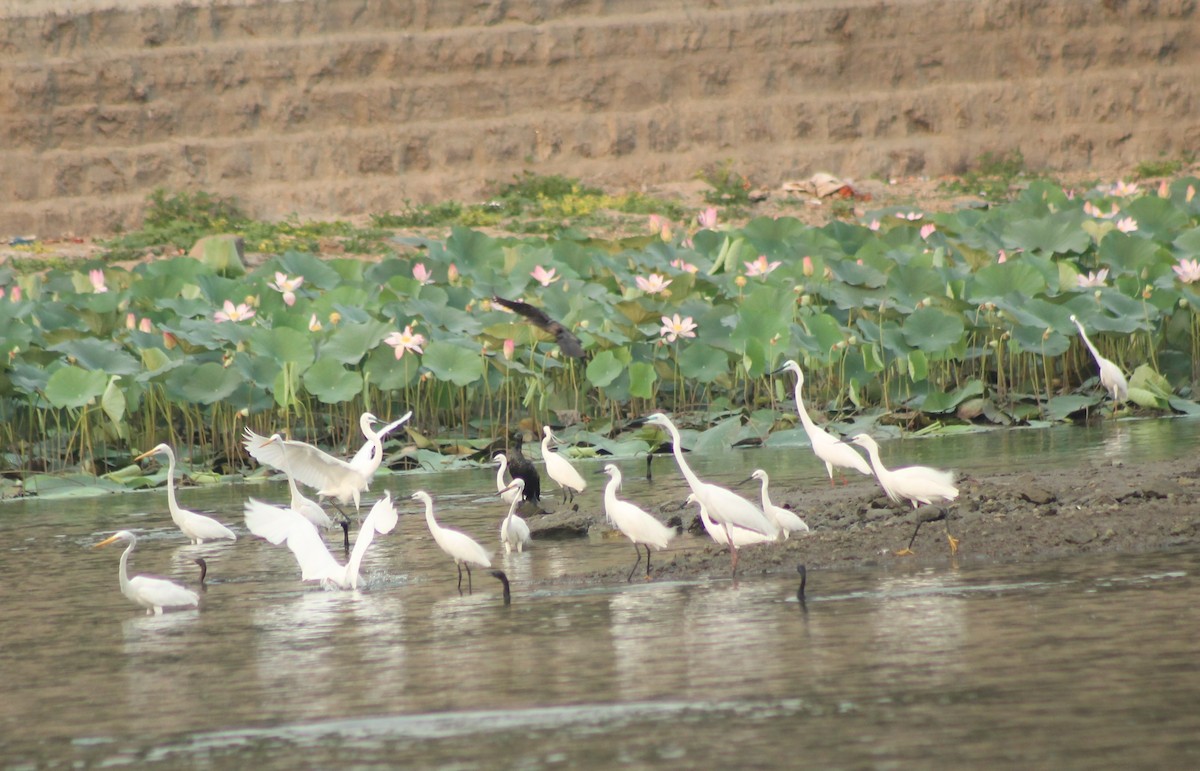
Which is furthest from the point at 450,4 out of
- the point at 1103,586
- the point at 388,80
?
the point at 1103,586

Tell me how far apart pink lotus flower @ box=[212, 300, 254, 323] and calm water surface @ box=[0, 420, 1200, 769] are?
199 inches

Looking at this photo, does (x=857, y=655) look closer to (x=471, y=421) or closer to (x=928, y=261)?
(x=471, y=421)

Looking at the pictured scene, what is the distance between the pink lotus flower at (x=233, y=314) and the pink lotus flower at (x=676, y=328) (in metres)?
3.13

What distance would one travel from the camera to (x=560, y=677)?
5.66 metres

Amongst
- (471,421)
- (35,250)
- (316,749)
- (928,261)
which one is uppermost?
(35,250)

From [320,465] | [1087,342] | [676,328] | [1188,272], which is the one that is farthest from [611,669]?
[1188,272]

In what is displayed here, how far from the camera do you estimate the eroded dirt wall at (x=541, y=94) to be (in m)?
25.2

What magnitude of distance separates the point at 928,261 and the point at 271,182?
43.3ft

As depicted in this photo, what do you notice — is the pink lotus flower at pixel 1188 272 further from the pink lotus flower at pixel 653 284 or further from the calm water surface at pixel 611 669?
the calm water surface at pixel 611 669

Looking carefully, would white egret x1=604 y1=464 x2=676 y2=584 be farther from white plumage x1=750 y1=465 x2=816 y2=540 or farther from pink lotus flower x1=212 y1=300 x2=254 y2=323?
pink lotus flower x1=212 y1=300 x2=254 y2=323

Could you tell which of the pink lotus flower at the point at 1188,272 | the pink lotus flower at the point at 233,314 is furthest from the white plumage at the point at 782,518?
the pink lotus flower at the point at 1188,272

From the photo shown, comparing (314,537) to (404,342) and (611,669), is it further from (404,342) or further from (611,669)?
(404,342)

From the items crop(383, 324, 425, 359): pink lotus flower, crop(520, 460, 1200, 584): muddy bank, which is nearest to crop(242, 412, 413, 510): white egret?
crop(520, 460, 1200, 584): muddy bank

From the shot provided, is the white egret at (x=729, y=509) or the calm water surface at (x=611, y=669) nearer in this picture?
the calm water surface at (x=611, y=669)
